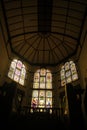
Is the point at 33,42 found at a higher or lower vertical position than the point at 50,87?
higher

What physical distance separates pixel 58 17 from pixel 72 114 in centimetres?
736

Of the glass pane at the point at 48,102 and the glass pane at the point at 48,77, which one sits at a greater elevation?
the glass pane at the point at 48,77

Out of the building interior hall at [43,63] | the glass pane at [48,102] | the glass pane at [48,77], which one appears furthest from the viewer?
the glass pane at [48,77]

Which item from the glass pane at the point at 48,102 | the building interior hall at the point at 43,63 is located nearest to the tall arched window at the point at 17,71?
the building interior hall at the point at 43,63

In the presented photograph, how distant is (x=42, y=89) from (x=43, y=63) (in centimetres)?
320

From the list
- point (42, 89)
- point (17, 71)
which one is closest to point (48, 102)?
point (42, 89)

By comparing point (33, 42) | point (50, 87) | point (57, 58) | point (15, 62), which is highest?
point (33, 42)

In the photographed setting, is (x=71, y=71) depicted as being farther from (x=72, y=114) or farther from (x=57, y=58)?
(x=72, y=114)

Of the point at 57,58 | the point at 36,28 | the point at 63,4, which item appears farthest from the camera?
the point at 57,58

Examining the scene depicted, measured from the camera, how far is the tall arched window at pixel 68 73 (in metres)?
12.2

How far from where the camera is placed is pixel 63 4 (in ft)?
31.0

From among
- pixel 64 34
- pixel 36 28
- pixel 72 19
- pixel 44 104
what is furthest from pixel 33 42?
pixel 44 104

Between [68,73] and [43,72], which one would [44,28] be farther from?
[43,72]

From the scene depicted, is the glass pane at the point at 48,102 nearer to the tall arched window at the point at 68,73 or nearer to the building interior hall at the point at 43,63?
the building interior hall at the point at 43,63
